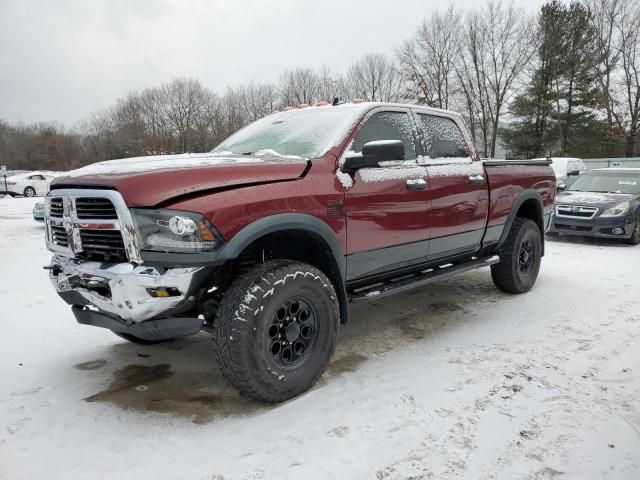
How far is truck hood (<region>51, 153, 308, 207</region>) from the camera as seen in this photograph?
2508 mm

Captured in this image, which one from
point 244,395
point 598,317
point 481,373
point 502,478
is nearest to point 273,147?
point 244,395

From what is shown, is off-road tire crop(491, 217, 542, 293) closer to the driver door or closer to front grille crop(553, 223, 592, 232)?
the driver door

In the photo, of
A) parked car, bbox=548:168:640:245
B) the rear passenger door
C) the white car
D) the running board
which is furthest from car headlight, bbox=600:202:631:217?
the white car

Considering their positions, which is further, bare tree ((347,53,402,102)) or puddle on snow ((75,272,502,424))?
bare tree ((347,53,402,102))

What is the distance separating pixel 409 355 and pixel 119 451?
7.07ft

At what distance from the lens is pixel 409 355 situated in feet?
12.2

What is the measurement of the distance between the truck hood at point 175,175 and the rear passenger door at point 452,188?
1438 millimetres

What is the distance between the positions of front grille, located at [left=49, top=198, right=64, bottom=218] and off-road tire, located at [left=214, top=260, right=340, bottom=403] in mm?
1207

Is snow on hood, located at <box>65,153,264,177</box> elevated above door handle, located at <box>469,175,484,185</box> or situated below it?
above

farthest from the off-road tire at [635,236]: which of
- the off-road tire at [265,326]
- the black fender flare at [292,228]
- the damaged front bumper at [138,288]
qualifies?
the damaged front bumper at [138,288]

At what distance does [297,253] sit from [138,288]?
1.19 meters

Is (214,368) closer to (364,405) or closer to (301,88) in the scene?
(364,405)

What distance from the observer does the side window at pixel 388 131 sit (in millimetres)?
3570

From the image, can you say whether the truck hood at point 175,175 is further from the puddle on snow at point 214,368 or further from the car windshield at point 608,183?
the car windshield at point 608,183
